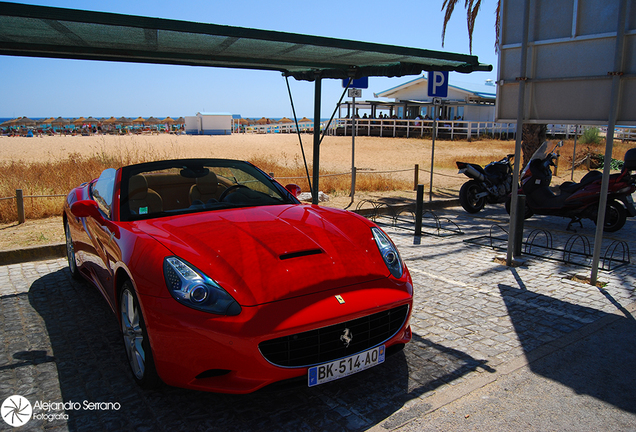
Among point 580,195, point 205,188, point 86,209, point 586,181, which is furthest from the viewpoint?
point 586,181

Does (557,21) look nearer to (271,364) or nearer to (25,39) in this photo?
(271,364)

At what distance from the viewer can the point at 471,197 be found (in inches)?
420

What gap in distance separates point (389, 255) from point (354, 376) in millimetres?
925

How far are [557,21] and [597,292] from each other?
10.8ft

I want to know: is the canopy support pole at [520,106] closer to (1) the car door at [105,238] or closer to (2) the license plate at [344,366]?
(2) the license plate at [344,366]

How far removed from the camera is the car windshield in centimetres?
422

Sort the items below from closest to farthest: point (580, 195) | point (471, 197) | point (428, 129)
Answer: point (580, 195) < point (471, 197) < point (428, 129)

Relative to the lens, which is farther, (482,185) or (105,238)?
(482,185)

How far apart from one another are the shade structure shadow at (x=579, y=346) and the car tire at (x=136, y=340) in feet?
9.07

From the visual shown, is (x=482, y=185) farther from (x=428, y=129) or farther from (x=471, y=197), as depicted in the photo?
(x=428, y=129)

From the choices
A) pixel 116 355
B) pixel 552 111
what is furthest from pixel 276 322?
pixel 552 111

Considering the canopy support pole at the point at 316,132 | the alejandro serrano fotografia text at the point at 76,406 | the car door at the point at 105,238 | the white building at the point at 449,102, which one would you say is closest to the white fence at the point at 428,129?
the white building at the point at 449,102

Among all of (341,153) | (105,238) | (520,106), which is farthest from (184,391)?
(341,153)

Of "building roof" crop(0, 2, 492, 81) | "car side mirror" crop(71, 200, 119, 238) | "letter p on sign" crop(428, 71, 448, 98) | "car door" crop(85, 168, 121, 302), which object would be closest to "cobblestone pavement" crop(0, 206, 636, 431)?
"car door" crop(85, 168, 121, 302)
